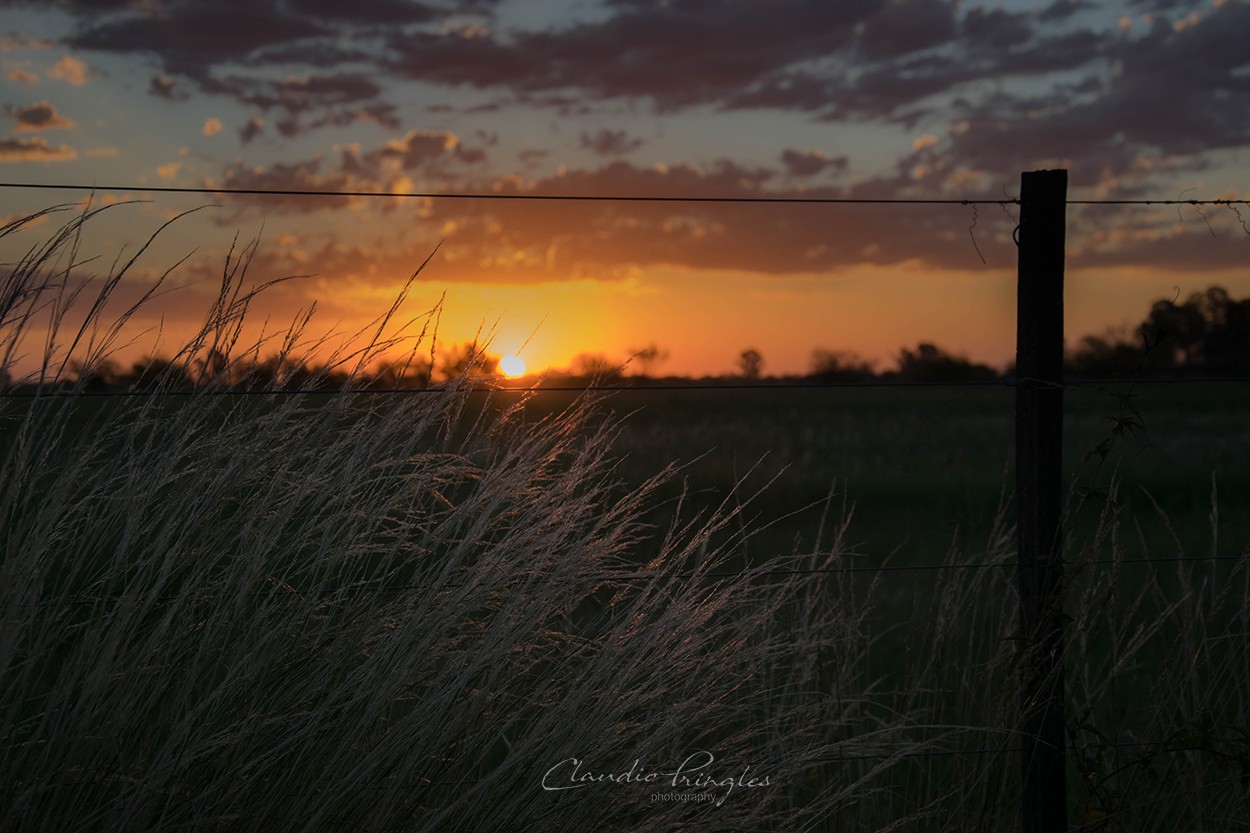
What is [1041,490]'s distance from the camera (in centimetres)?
258

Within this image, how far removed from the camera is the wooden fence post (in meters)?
2.49

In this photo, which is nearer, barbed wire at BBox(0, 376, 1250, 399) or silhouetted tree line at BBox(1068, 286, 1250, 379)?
barbed wire at BBox(0, 376, 1250, 399)

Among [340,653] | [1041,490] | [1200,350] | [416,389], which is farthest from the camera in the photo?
[1200,350]

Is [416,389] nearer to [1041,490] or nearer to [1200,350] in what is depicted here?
[1041,490]

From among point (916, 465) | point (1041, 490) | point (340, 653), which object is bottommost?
point (916, 465)

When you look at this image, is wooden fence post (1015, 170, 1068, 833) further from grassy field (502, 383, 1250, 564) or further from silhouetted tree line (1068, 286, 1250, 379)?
silhouetted tree line (1068, 286, 1250, 379)

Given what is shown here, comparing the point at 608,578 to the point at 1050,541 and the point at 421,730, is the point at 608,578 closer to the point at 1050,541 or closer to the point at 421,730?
the point at 421,730

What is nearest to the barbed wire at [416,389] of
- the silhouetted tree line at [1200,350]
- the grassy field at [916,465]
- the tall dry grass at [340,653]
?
the tall dry grass at [340,653]

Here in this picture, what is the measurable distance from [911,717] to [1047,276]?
1.08m

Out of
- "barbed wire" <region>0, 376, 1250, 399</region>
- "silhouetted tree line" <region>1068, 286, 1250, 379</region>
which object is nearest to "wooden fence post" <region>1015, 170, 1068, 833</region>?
"barbed wire" <region>0, 376, 1250, 399</region>

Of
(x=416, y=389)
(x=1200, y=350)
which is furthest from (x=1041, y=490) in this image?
(x=1200, y=350)

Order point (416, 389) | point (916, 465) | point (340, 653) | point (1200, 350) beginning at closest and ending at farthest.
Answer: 1. point (340, 653)
2. point (416, 389)
3. point (916, 465)
4. point (1200, 350)

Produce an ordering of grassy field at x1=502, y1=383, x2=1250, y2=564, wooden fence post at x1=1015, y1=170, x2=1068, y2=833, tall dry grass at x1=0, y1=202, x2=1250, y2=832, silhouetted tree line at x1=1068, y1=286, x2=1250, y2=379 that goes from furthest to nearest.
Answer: silhouetted tree line at x1=1068, y1=286, x2=1250, y2=379 → grassy field at x1=502, y1=383, x2=1250, y2=564 → wooden fence post at x1=1015, y1=170, x2=1068, y2=833 → tall dry grass at x1=0, y1=202, x2=1250, y2=832

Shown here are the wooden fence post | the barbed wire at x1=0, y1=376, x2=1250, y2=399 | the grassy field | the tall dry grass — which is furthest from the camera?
the grassy field
